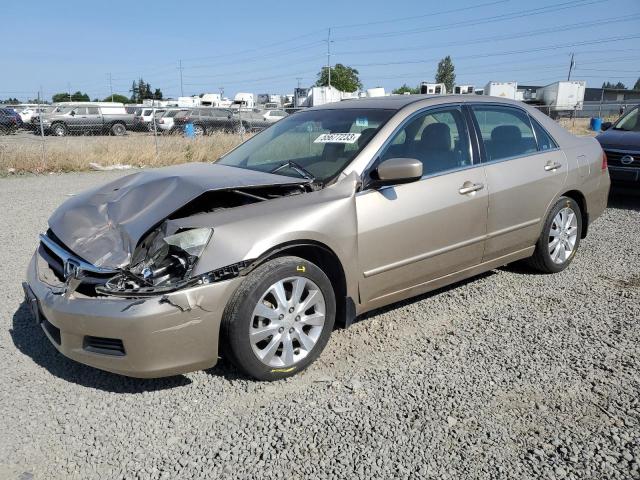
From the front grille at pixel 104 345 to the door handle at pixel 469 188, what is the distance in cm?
253

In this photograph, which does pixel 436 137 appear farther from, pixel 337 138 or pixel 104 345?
pixel 104 345

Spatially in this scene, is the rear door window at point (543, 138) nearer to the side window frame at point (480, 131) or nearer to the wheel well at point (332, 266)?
the side window frame at point (480, 131)

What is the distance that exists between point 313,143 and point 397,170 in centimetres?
85

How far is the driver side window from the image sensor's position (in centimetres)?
369

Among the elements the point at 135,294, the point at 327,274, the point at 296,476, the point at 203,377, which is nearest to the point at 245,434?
the point at 296,476

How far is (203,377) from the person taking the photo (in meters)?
3.19

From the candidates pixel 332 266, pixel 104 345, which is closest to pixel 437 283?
pixel 332 266

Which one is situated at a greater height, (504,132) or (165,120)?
(165,120)

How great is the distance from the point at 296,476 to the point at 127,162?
41.6 ft

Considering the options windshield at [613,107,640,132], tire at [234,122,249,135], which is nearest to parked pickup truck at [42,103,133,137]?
tire at [234,122,249,135]

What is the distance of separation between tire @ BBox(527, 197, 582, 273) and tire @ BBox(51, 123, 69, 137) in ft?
86.6

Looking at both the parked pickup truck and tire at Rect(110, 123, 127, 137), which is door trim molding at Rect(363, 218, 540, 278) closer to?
the parked pickup truck

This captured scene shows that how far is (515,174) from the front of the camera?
4.27m

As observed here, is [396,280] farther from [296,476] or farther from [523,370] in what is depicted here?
[296,476]
